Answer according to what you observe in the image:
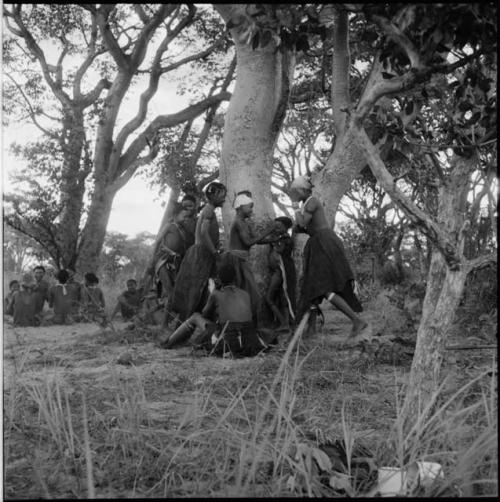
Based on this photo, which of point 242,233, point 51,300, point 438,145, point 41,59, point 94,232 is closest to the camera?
point 438,145

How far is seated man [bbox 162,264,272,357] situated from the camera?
4.96m

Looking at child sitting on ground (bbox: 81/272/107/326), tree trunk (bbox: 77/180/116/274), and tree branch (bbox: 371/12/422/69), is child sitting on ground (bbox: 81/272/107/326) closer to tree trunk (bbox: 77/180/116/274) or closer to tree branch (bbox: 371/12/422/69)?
tree trunk (bbox: 77/180/116/274)

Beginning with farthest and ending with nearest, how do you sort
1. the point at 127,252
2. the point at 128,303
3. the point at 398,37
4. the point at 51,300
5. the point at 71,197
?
the point at 127,252
the point at 71,197
the point at 128,303
the point at 51,300
the point at 398,37

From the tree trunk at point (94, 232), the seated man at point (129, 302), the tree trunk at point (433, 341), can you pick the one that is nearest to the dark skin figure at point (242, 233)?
→ the seated man at point (129, 302)

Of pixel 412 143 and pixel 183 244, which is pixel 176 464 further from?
pixel 183 244

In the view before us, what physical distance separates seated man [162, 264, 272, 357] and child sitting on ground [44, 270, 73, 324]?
9.58 feet

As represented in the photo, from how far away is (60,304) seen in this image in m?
7.92

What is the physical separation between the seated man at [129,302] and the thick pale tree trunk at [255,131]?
2357 mm

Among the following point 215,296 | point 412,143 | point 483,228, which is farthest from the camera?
point 483,228

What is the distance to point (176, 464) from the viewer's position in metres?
2.46

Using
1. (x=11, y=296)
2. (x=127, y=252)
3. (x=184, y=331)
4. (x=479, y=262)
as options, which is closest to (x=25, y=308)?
(x=11, y=296)

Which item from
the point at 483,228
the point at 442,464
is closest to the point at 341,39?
the point at 483,228

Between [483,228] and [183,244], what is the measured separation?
2.99m

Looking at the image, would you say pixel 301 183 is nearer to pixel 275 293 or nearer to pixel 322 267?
pixel 322 267
